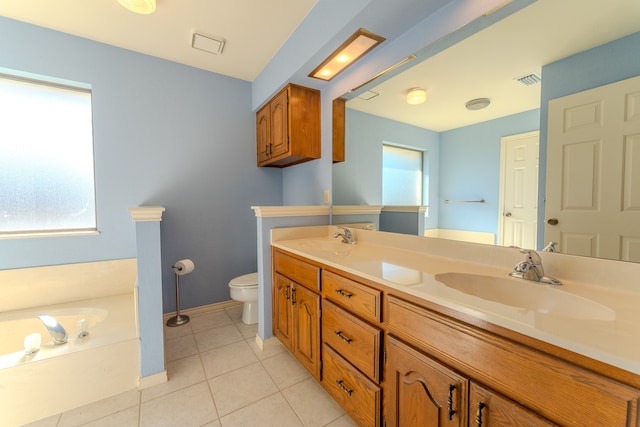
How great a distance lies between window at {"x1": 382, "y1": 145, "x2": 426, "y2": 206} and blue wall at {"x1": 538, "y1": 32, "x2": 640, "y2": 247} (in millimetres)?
602

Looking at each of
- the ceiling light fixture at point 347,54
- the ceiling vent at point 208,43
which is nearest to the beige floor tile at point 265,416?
the ceiling light fixture at point 347,54

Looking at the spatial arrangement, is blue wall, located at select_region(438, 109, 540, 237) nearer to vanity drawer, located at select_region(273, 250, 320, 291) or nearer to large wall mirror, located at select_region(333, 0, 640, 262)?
large wall mirror, located at select_region(333, 0, 640, 262)

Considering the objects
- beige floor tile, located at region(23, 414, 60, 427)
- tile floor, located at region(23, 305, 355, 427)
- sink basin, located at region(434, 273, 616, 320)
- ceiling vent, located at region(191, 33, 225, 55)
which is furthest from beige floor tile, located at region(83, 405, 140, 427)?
ceiling vent, located at region(191, 33, 225, 55)

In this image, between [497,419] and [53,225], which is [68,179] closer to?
[53,225]

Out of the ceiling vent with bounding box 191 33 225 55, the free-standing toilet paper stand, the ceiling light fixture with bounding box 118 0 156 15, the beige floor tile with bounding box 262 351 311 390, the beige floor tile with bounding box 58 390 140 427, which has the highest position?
the ceiling vent with bounding box 191 33 225 55

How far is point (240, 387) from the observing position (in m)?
1.53

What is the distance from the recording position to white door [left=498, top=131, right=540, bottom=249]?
103 cm

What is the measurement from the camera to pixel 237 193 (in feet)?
8.89

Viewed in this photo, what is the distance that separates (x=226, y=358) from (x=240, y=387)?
349 millimetres

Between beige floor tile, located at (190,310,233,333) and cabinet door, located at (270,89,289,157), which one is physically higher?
cabinet door, located at (270,89,289,157)

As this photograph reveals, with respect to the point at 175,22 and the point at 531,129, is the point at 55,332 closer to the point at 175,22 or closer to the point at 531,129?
the point at 175,22

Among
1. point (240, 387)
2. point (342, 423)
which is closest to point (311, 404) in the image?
point (342, 423)

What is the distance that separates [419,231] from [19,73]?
318 centimetres

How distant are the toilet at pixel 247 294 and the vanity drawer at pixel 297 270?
537 mm
